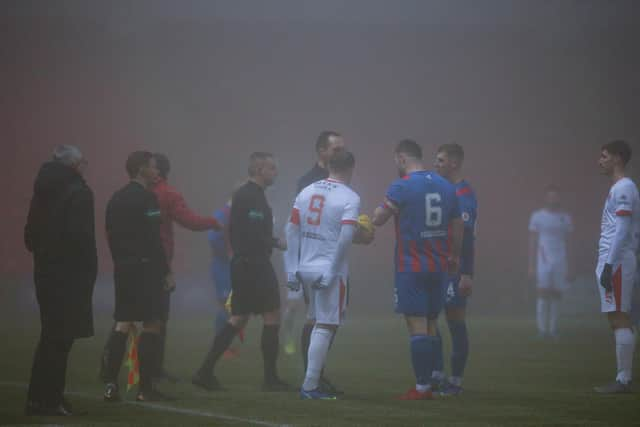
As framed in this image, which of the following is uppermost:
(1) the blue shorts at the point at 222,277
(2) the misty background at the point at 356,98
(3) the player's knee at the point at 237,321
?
(2) the misty background at the point at 356,98

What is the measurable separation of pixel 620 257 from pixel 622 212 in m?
0.35

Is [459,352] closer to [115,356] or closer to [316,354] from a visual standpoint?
[316,354]

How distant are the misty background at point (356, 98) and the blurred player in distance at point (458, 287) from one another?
10.3 m

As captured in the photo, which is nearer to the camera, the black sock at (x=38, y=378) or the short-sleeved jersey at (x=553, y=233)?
the black sock at (x=38, y=378)

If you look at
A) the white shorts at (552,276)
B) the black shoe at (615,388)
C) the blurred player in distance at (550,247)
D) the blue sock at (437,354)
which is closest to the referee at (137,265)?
the blue sock at (437,354)

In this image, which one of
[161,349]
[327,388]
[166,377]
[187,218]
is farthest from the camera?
[166,377]

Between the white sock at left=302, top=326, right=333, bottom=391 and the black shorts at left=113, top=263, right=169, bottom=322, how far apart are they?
111 centimetres

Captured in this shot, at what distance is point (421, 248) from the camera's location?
7.33 metres

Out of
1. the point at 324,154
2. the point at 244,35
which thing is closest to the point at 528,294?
the point at 244,35

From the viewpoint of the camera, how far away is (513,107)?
20.0m

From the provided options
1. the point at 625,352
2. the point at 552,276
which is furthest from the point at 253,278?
the point at 552,276

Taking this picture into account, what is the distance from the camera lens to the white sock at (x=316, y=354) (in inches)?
287

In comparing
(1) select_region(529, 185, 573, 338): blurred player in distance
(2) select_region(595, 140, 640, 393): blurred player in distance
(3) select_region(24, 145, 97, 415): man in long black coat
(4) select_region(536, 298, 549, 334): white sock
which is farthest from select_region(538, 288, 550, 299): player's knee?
(3) select_region(24, 145, 97, 415): man in long black coat

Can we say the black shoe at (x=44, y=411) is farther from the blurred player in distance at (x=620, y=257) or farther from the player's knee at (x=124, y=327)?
the blurred player in distance at (x=620, y=257)
